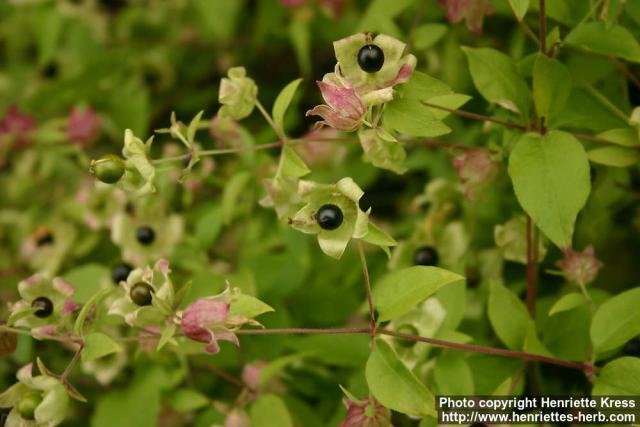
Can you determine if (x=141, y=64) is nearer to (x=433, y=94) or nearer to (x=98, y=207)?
(x=98, y=207)

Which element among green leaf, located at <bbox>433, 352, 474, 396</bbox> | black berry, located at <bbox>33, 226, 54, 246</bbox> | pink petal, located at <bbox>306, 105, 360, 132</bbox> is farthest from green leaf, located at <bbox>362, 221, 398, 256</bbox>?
black berry, located at <bbox>33, 226, 54, 246</bbox>

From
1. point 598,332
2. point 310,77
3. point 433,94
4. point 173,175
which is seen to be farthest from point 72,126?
point 598,332

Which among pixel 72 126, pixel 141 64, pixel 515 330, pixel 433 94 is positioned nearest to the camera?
pixel 433 94

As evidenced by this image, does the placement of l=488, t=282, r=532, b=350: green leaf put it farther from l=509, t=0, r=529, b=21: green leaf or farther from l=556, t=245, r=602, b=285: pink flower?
l=509, t=0, r=529, b=21: green leaf

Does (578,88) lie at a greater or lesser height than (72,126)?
greater

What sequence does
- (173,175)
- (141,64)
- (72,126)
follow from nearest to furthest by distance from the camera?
(173,175) → (72,126) → (141,64)

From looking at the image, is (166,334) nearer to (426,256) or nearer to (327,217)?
(327,217)
